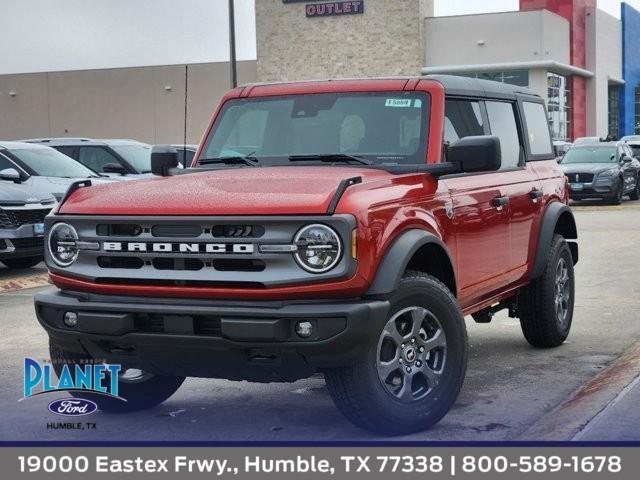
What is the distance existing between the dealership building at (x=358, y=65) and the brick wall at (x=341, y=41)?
2.1 inches

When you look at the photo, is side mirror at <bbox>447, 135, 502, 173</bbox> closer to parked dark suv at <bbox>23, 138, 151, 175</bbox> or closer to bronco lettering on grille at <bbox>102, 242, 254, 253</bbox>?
bronco lettering on grille at <bbox>102, 242, 254, 253</bbox>

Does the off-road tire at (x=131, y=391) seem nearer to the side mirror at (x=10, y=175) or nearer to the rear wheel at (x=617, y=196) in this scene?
the side mirror at (x=10, y=175)

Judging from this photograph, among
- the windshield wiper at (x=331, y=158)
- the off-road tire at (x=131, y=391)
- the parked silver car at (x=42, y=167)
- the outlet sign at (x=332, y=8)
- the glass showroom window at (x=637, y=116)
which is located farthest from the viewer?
the glass showroom window at (x=637, y=116)

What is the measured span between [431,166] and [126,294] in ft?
6.03

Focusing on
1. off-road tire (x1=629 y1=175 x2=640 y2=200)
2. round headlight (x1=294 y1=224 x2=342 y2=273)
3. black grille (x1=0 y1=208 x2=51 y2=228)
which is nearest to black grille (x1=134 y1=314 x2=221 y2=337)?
round headlight (x1=294 y1=224 x2=342 y2=273)

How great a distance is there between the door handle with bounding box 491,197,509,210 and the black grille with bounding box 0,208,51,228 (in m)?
8.24

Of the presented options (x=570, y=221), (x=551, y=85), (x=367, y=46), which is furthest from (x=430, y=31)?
(x=570, y=221)

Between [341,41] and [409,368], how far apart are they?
55.1 meters

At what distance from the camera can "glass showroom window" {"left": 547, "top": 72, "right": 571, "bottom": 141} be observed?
58969mm

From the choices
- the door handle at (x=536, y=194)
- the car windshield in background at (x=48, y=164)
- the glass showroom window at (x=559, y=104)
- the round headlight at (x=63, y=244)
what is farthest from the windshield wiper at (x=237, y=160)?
the glass showroom window at (x=559, y=104)

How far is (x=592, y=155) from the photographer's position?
30078 millimetres

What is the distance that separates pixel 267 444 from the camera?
562 centimetres

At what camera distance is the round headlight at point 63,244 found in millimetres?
5719

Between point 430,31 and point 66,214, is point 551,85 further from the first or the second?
point 66,214
